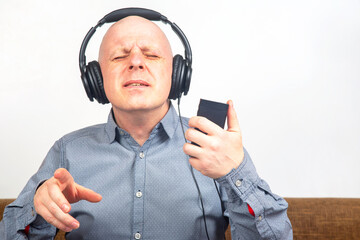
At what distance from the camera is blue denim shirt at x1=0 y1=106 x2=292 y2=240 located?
127 centimetres

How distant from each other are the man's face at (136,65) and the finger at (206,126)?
317 millimetres

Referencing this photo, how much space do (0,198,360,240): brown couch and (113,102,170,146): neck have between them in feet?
1.52

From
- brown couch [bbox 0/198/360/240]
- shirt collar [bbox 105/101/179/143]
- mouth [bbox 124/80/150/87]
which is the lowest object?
brown couch [bbox 0/198/360/240]

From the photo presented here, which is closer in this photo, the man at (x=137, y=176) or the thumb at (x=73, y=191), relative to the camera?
the thumb at (x=73, y=191)

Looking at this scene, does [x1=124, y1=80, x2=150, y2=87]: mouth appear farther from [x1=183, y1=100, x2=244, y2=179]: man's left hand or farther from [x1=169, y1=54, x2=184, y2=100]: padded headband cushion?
[x1=183, y1=100, x2=244, y2=179]: man's left hand

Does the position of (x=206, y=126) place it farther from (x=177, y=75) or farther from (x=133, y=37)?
(x=133, y=37)

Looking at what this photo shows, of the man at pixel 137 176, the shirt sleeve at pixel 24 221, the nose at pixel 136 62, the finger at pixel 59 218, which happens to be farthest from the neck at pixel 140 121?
the finger at pixel 59 218

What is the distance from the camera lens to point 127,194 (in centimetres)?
133

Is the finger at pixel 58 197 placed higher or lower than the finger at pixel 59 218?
higher

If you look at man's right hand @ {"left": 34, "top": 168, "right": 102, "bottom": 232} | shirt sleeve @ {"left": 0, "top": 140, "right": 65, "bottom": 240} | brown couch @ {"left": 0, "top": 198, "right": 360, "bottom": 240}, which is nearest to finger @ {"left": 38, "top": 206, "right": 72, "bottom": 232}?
man's right hand @ {"left": 34, "top": 168, "right": 102, "bottom": 232}

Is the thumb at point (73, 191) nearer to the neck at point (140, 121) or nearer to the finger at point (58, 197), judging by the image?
the finger at point (58, 197)

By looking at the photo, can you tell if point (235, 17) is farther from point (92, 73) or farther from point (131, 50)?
point (92, 73)

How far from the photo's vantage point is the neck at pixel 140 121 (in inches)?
53.6

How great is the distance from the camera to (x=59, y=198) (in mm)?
1022
